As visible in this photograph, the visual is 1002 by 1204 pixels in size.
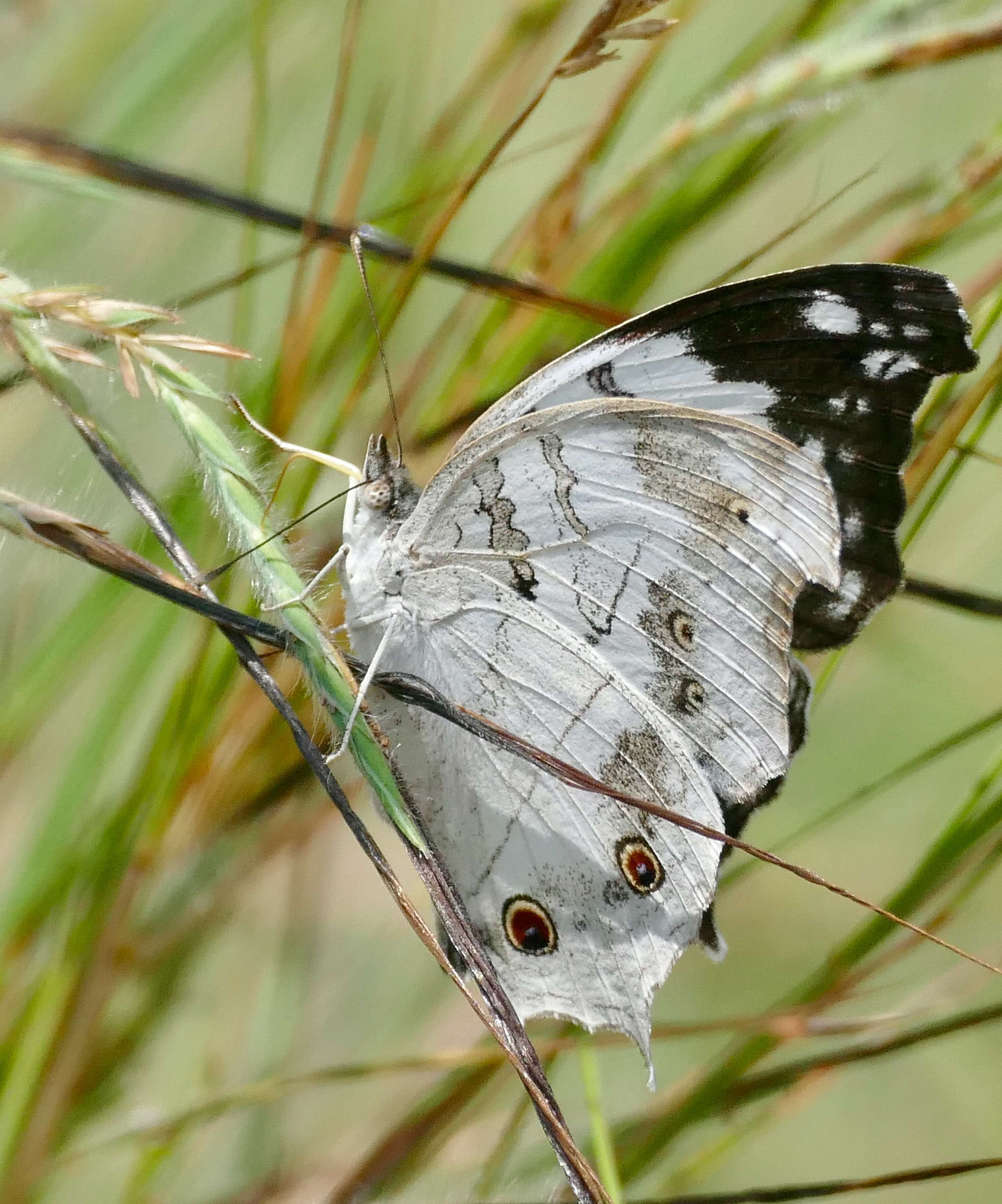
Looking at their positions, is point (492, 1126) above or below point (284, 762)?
below

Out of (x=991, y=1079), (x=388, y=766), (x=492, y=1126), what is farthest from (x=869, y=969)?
(x=991, y=1079)

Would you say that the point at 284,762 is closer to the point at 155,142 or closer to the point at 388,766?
the point at 388,766

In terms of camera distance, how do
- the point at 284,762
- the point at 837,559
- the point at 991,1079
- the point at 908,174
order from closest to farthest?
the point at 837,559, the point at 284,762, the point at 991,1079, the point at 908,174

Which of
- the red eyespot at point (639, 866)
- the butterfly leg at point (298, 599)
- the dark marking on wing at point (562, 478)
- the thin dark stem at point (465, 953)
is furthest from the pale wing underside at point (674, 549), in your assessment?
the thin dark stem at point (465, 953)

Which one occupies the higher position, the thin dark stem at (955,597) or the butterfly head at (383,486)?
the thin dark stem at (955,597)

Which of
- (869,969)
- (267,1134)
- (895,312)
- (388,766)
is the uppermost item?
(895,312)

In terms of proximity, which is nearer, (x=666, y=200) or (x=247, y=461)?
(x=247, y=461)

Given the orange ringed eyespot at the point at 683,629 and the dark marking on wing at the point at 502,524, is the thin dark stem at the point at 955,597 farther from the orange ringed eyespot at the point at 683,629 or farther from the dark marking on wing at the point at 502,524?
the dark marking on wing at the point at 502,524
